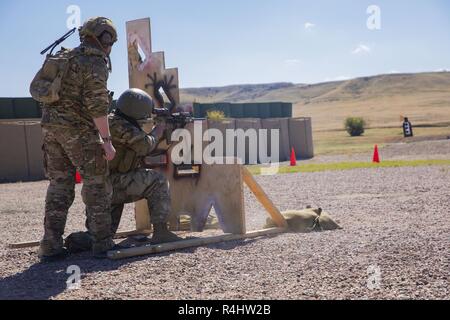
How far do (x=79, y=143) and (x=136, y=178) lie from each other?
89 cm

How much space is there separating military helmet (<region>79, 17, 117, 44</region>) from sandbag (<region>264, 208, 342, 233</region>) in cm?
298

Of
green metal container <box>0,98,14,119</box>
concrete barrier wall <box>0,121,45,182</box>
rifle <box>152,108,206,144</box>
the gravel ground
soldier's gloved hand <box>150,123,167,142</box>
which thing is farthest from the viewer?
green metal container <box>0,98,14,119</box>

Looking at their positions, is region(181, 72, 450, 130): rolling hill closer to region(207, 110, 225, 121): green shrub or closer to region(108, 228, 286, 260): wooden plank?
region(207, 110, 225, 121): green shrub

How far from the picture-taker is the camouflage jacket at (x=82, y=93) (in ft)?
17.0

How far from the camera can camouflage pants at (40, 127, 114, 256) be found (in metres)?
5.29

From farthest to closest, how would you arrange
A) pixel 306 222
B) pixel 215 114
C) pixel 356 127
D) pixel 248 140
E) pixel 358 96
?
Result: pixel 358 96 < pixel 356 127 < pixel 215 114 < pixel 248 140 < pixel 306 222

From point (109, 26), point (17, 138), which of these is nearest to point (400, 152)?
point (17, 138)

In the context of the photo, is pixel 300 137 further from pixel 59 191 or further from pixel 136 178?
pixel 59 191

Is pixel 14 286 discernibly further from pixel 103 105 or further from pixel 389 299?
pixel 389 299

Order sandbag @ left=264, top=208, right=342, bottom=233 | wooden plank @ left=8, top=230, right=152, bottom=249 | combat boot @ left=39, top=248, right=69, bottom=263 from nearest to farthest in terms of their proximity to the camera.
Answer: combat boot @ left=39, top=248, right=69, bottom=263 < wooden plank @ left=8, top=230, right=152, bottom=249 < sandbag @ left=264, top=208, right=342, bottom=233

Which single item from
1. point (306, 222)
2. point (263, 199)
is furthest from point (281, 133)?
point (263, 199)

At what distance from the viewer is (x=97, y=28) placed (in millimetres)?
5371

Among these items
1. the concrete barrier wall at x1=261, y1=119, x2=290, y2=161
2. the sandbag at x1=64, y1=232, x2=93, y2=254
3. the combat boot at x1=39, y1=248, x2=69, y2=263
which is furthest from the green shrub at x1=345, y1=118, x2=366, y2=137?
the combat boot at x1=39, y1=248, x2=69, y2=263

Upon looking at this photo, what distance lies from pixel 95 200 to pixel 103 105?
882 millimetres
